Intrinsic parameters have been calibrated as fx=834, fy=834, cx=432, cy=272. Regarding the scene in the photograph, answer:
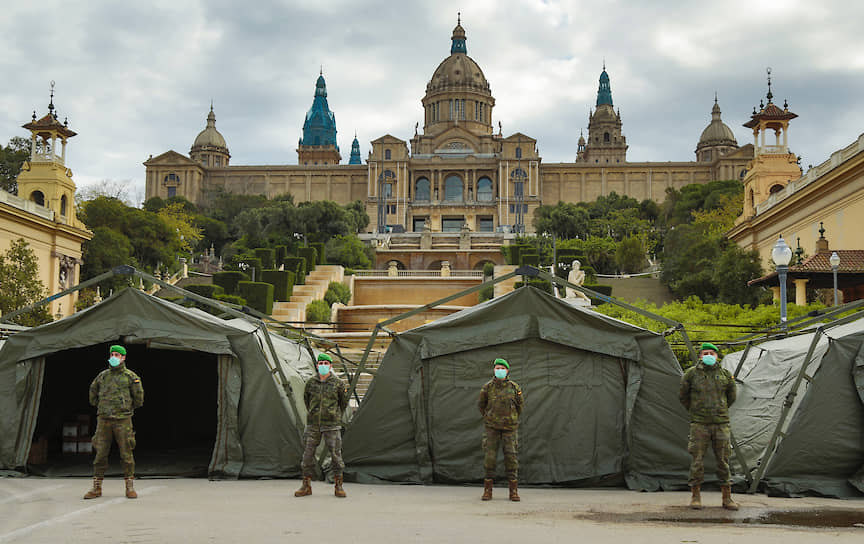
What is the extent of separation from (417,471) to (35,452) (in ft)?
17.8

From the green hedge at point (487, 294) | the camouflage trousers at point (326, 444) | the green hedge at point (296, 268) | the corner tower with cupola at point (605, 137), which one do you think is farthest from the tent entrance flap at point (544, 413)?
the corner tower with cupola at point (605, 137)

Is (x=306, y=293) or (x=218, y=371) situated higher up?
(x=306, y=293)

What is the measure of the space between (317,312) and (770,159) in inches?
1071

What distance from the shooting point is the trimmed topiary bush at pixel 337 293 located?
37.1 m

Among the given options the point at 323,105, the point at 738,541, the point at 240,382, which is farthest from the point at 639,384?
the point at 323,105

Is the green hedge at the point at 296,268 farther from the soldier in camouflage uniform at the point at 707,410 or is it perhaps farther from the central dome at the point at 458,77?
the central dome at the point at 458,77

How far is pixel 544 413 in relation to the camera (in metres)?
10.9

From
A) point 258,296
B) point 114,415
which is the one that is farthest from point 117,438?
point 258,296

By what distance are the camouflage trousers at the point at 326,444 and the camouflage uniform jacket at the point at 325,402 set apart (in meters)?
0.07

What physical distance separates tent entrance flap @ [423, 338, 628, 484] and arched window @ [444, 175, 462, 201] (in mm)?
101061

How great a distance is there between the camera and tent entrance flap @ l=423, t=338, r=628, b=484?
1073 cm

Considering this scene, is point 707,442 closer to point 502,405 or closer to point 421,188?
point 502,405

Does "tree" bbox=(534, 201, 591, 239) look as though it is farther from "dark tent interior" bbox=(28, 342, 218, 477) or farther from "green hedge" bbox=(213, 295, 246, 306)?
"dark tent interior" bbox=(28, 342, 218, 477)

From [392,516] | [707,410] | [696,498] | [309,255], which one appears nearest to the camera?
[392,516]
